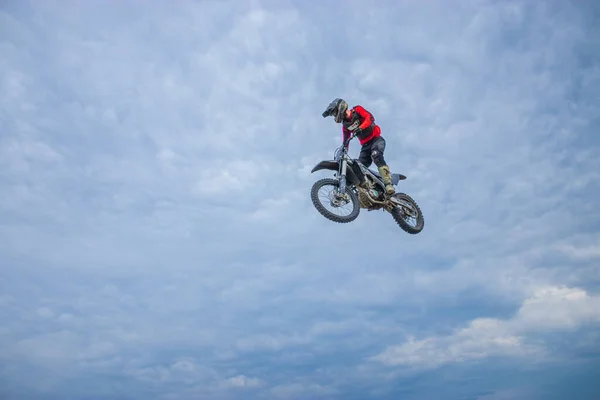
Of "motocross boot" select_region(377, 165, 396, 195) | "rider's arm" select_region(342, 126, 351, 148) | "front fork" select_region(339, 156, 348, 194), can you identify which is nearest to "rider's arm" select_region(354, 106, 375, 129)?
"rider's arm" select_region(342, 126, 351, 148)

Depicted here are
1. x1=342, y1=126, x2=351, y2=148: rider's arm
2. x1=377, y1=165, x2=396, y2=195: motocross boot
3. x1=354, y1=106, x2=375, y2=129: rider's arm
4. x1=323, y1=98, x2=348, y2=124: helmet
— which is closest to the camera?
x1=323, y1=98, x2=348, y2=124: helmet

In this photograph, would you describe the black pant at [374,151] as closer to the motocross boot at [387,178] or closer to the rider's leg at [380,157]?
the rider's leg at [380,157]

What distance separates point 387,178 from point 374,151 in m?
1.16

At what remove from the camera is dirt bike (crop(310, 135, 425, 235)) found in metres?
19.5

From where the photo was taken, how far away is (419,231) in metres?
22.3

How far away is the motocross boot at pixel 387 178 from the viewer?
20989 mm

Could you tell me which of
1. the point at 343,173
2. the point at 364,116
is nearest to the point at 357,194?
the point at 343,173

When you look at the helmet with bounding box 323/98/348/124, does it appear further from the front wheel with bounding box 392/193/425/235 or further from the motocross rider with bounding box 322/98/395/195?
the front wheel with bounding box 392/193/425/235

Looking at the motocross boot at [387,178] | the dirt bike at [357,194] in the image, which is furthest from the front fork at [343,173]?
the motocross boot at [387,178]

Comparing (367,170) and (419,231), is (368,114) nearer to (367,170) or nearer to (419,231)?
(367,170)

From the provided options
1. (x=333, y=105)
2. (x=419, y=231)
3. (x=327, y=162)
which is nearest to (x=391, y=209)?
(x=419, y=231)

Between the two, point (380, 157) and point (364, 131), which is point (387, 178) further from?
point (364, 131)

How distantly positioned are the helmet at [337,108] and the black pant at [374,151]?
8.43ft

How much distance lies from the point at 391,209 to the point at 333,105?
5.04 meters
